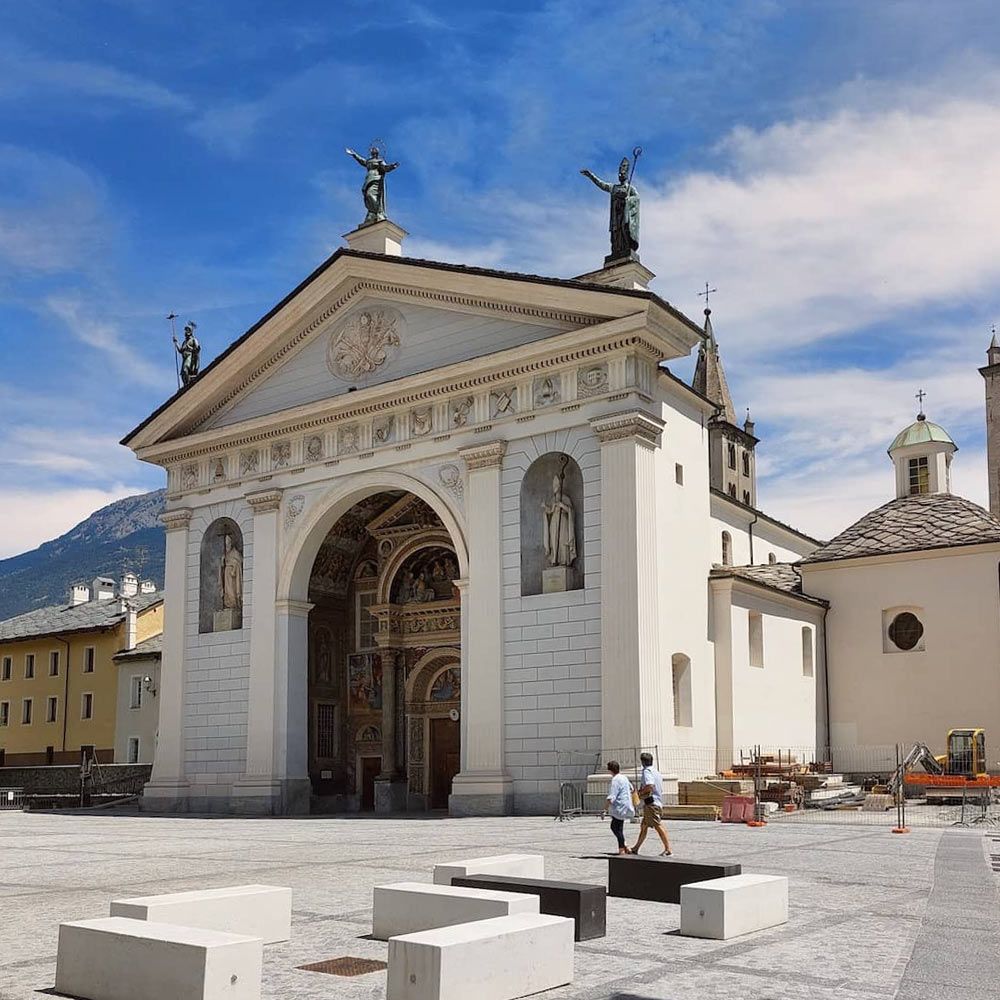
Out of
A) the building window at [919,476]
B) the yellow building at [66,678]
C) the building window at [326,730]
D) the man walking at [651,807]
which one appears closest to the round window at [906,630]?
the building window at [919,476]

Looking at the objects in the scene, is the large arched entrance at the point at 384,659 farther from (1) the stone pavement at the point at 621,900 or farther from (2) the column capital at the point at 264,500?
(1) the stone pavement at the point at 621,900

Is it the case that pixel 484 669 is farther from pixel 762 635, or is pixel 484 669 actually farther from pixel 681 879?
pixel 681 879

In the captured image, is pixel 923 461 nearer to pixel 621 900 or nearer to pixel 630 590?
pixel 630 590

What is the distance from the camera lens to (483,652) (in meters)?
28.7

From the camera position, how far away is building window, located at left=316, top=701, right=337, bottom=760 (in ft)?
117

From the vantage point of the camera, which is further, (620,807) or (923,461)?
(923,461)

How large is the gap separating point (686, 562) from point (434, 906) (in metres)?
20.3

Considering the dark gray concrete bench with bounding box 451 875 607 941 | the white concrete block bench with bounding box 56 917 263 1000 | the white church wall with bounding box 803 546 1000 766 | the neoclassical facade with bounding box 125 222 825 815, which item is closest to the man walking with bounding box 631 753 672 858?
the dark gray concrete bench with bounding box 451 875 607 941

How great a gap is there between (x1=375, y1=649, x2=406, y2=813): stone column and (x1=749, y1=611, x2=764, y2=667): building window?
1052 cm

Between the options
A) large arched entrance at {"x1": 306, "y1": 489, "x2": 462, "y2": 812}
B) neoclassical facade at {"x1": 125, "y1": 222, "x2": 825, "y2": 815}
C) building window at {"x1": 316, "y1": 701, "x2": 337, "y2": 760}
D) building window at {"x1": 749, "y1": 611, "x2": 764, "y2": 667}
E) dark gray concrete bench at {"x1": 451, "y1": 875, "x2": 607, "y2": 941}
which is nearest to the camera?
dark gray concrete bench at {"x1": 451, "y1": 875, "x2": 607, "y2": 941}

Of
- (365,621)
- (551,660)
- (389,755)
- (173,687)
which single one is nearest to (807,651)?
(551,660)

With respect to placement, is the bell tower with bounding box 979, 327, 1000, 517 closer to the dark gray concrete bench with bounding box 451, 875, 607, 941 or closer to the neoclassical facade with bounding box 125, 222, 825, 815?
the neoclassical facade with bounding box 125, 222, 825, 815

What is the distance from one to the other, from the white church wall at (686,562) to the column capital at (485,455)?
3.85 m

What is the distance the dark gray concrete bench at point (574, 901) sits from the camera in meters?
9.55
